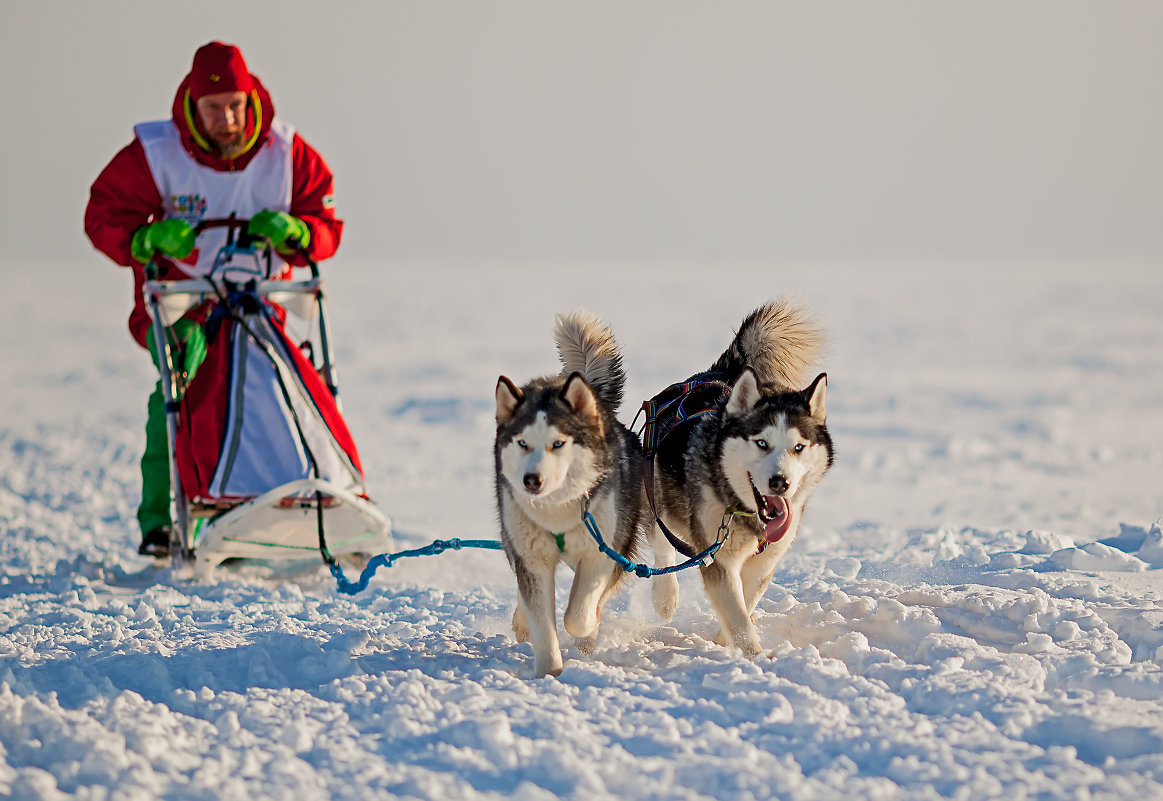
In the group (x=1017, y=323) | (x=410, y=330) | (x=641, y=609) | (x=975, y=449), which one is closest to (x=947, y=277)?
(x=1017, y=323)

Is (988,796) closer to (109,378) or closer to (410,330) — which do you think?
(109,378)

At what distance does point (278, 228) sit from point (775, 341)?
83.1 inches

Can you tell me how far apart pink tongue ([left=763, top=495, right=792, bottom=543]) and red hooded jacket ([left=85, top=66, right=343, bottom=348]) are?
8.19 ft

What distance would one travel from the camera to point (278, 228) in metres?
4.86

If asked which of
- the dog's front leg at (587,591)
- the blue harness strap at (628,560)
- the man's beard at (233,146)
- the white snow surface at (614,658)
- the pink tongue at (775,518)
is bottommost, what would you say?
Answer: the white snow surface at (614,658)

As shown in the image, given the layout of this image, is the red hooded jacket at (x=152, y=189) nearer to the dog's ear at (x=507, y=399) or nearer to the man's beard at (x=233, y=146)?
the man's beard at (x=233, y=146)

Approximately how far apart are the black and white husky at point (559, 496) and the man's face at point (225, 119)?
6.87 ft

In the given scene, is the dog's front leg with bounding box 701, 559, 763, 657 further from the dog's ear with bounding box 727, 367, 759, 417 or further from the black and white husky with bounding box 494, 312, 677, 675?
the dog's ear with bounding box 727, 367, 759, 417

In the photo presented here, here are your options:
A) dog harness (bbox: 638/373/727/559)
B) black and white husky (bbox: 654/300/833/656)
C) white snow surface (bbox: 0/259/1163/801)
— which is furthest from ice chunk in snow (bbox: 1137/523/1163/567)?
dog harness (bbox: 638/373/727/559)

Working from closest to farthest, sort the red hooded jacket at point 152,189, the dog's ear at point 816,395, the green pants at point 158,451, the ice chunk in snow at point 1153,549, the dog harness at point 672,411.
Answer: the dog's ear at point 816,395
the dog harness at point 672,411
the ice chunk in snow at point 1153,549
the red hooded jacket at point 152,189
the green pants at point 158,451

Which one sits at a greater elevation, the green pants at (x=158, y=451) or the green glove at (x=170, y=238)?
the green glove at (x=170, y=238)

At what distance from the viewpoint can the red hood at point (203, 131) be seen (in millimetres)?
4934

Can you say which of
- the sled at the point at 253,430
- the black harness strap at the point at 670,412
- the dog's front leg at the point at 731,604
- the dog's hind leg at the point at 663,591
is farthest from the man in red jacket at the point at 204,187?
the dog's front leg at the point at 731,604

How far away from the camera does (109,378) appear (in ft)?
48.0
